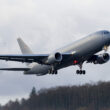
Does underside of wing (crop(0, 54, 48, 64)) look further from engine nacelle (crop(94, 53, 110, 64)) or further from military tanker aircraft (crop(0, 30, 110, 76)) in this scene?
engine nacelle (crop(94, 53, 110, 64))

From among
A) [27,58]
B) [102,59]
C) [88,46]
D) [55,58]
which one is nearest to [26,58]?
[27,58]

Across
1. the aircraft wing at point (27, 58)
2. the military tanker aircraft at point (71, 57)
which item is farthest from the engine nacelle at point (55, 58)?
the aircraft wing at point (27, 58)

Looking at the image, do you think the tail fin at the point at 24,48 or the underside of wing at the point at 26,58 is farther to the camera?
the tail fin at the point at 24,48

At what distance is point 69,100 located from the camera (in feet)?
320

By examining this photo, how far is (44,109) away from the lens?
93062 mm

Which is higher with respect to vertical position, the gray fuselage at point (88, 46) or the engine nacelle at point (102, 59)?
the gray fuselage at point (88, 46)

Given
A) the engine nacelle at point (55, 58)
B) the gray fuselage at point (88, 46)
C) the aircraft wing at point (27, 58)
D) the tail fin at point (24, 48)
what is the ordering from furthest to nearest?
the tail fin at point (24, 48) < the aircraft wing at point (27, 58) < the engine nacelle at point (55, 58) < the gray fuselage at point (88, 46)

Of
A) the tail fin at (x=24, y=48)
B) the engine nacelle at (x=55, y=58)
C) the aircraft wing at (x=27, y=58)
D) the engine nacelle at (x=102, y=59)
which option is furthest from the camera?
the tail fin at (x=24, y=48)

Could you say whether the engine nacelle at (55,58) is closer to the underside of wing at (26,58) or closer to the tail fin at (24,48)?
the underside of wing at (26,58)

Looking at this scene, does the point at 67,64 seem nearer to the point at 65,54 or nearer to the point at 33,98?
the point at 65,54

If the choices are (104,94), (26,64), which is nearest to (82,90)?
(104,94)

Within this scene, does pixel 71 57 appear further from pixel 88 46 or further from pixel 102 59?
pixel 102 59

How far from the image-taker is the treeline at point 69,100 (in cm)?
9425

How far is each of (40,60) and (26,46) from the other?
354 inches
